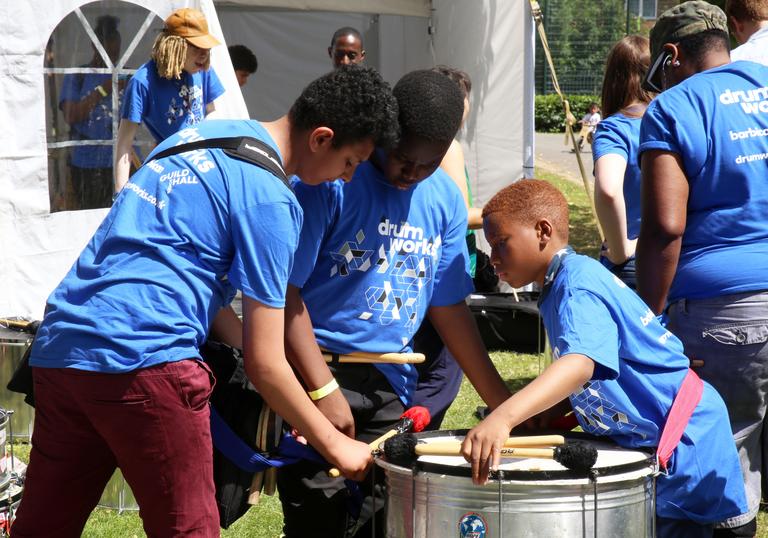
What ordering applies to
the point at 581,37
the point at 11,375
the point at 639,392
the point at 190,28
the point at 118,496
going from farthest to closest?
the point at 581,37
the point at 190,28
the point at 11,375
the point at 118,496
the point at 639,392

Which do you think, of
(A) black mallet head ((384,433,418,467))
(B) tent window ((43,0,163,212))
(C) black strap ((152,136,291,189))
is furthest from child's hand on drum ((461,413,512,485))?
(B) tent window ((43,0,163,212))

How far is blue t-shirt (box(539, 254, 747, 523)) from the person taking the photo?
2.64 metres

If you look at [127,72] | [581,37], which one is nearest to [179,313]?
[127,72]

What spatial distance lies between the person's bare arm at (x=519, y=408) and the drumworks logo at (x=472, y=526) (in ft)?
0.27

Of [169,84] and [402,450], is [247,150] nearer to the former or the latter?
[402,450]

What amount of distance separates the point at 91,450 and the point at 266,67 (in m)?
11.4

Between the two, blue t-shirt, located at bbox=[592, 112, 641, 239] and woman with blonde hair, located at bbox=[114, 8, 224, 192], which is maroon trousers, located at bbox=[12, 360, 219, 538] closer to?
blue t-shirt, located at bbox=[592, 112, 641, 239]

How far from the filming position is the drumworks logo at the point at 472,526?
2.29 m

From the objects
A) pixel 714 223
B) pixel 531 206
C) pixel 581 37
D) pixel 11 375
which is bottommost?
pixel 11 375

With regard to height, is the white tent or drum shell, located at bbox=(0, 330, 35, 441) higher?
the white tent

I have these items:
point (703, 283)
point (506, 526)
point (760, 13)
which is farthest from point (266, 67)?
point (506, 526)

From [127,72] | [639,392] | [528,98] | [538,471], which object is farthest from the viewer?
[528,98]

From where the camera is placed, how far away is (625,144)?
4.39m

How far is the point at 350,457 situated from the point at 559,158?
2167 cm
